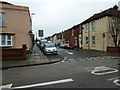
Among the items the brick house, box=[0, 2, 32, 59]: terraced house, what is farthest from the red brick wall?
the brick house

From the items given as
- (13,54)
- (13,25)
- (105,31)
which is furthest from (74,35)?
(13,54)

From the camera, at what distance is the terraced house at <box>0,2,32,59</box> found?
64.7ft

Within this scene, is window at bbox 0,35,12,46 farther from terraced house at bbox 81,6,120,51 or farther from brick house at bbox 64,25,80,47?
brick house at bbox 64,25,80,47

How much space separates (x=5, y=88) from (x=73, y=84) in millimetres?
2854

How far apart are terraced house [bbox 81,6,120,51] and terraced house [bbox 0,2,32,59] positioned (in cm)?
1190

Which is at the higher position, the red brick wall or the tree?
the tree

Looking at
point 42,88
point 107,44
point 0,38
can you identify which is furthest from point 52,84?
point 107,44

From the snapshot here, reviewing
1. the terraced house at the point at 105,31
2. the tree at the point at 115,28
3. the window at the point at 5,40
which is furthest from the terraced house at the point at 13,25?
the tree at the point at 115,28

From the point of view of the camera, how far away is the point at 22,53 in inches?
651

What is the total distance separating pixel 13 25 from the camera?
2034 centimetres

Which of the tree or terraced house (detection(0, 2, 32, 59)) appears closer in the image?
terraced house (detection(0, 2, 32, 59))

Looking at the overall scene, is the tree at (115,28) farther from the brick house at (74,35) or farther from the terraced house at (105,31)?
the brick house at (74,35)

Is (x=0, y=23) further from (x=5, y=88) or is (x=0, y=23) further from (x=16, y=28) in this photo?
(x=5, y=88)

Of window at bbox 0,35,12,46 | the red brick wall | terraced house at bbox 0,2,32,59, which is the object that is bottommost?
the red brick wall
